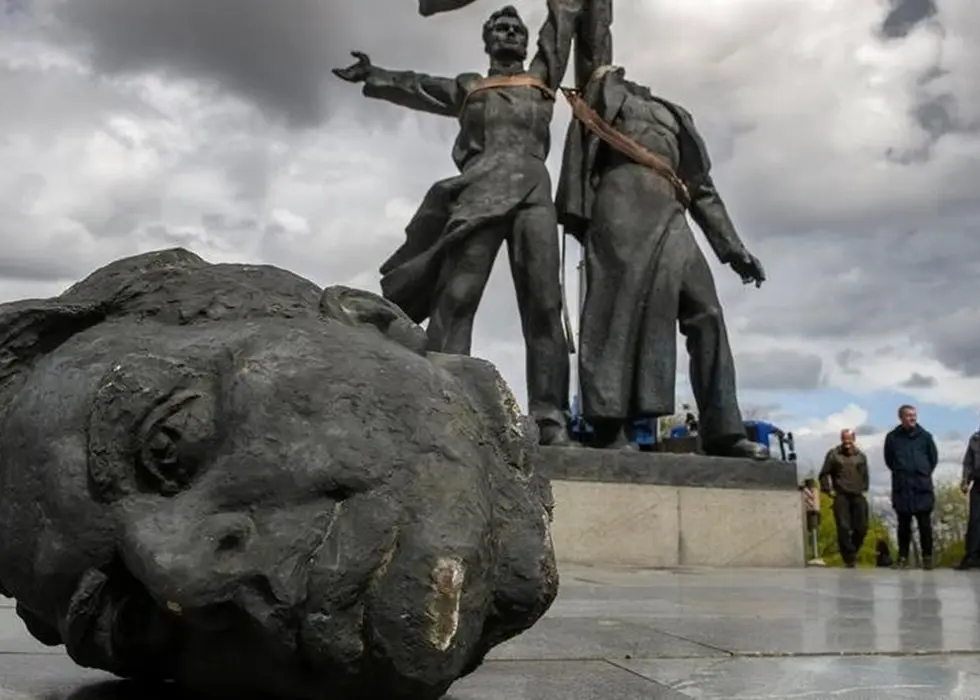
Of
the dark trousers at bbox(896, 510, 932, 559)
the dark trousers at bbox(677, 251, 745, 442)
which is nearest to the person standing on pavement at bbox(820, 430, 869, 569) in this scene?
the dark trousers at bbox(896, 510, 932, 559)

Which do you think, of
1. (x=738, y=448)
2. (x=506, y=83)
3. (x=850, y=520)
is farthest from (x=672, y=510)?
(x=850, y=520)

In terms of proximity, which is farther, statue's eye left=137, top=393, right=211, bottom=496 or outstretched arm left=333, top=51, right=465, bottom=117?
outstretched arm left=333, top=51, right=465, bottom=117

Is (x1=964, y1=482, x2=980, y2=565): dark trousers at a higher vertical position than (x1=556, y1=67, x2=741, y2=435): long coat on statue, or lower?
lower

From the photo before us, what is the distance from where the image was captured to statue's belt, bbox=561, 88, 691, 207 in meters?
9.40

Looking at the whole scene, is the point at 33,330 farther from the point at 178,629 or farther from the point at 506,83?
the point at 506,83

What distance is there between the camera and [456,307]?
8.90m

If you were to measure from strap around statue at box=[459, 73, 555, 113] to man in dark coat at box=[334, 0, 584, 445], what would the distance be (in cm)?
1

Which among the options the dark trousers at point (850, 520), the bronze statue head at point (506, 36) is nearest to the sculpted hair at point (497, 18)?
the bronze statue head at point (506, 36)

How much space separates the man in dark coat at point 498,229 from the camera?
29.3ft

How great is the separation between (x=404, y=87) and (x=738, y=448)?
389cm

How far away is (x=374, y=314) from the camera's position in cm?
175

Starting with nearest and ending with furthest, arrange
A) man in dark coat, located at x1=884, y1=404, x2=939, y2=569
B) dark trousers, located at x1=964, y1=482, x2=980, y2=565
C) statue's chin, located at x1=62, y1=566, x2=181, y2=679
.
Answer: statue's chin, located at x1=62, y1=566, x2=181, y2=679 → dark trousers, located at x1=964, y1=482, x2=980, y2=565 → man in dark coat, located at x1=884, y1=404, x2=939, y2=569

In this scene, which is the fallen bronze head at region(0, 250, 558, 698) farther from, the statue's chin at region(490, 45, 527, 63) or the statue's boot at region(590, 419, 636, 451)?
the statue's chin at region(490, 45, 527, 63)

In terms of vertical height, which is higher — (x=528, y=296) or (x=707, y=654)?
(x=528, y=296)
